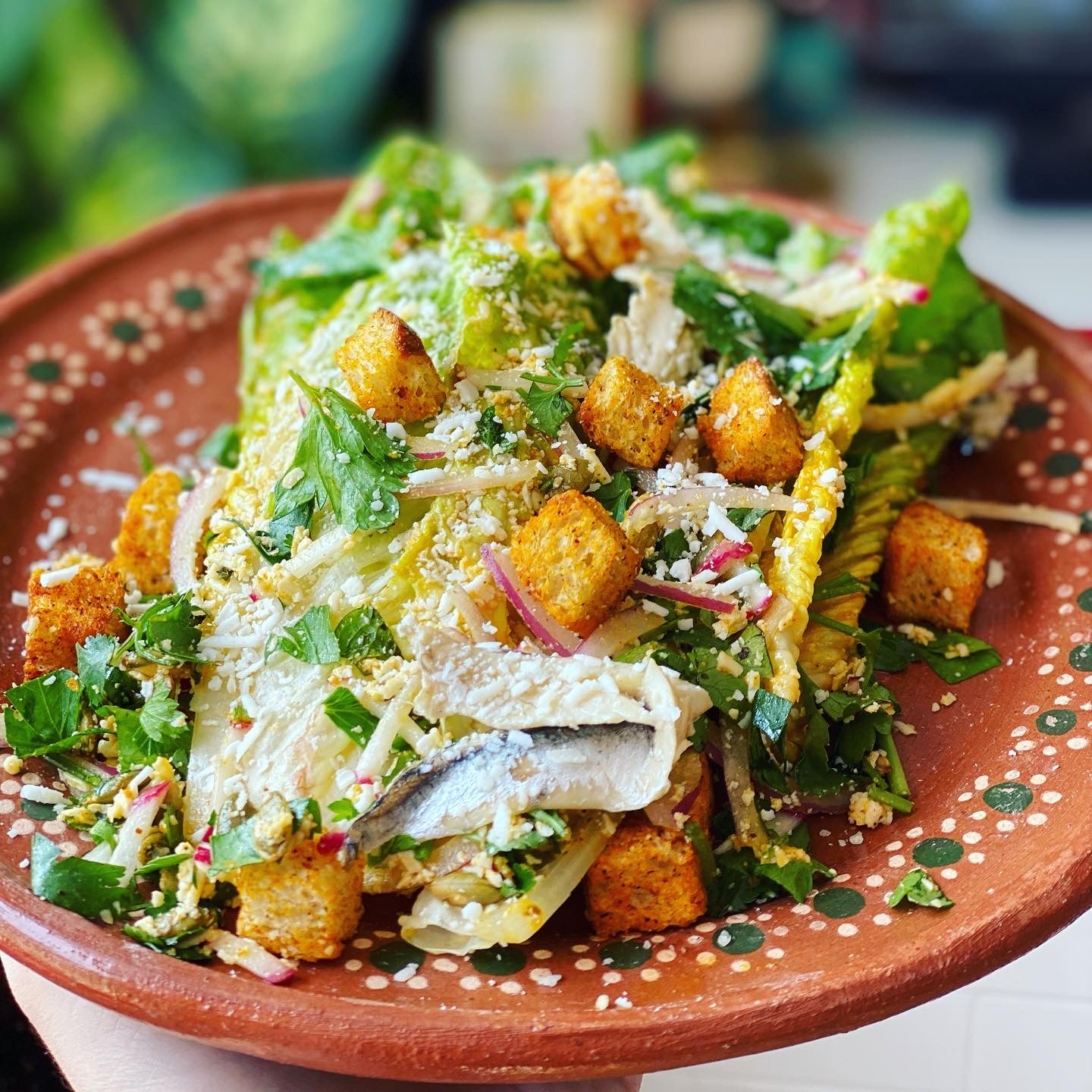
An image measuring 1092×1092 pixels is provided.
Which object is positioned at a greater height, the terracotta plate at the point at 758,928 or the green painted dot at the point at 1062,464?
the green painted dot at the point at 1062,464

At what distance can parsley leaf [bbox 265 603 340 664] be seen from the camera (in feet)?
7.18

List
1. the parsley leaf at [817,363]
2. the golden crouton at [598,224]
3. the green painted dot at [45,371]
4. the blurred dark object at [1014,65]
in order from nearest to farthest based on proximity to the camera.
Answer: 1. the parsley leaf at [817,363]
2. the golden crouton at [598,224]
3. the green painted dot at [45,371]
4. the blurred dark object at [1014,65]

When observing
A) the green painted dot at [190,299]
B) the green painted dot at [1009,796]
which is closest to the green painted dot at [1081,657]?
the green painted dot at [1009,796]

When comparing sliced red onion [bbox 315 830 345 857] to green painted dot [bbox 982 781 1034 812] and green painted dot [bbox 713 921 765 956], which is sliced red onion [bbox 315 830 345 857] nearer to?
green painted dot [bbox 713 921 765 956]

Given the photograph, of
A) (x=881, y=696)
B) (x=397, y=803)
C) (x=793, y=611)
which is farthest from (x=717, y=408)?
(x=397, y=803)

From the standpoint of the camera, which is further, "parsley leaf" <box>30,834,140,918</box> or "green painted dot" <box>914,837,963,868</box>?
"green painted dot" <box>914,837,963,868</box>

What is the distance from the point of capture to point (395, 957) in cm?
201

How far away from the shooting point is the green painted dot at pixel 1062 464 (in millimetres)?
2951

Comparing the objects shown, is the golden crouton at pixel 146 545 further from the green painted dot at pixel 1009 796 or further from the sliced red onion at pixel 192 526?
the green painted dot at pixel 1009 796

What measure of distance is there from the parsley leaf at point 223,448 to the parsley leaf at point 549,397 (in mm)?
872

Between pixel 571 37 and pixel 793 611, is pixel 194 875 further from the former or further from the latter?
pixel 571 37

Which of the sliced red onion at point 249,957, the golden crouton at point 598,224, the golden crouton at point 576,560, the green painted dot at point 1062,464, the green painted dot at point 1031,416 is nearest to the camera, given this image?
the sliced red onion at point 249,957

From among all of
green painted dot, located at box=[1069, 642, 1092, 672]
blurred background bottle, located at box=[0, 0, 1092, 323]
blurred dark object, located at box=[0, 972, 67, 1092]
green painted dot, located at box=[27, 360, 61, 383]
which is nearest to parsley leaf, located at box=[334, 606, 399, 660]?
blurred dark object, located at box=[0, 972, 67, 1092]

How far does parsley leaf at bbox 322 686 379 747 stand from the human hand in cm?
52
